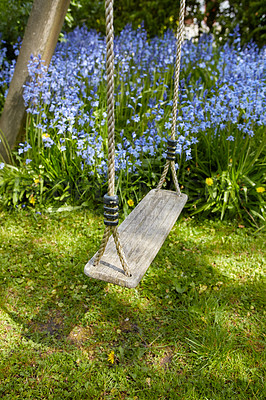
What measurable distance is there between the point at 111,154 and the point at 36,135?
8.00 feet

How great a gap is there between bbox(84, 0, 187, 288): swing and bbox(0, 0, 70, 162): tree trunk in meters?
1.67

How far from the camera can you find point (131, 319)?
2.55m

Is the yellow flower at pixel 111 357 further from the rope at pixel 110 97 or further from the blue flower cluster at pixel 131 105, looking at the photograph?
the blue flower cluster at pixel 131 105

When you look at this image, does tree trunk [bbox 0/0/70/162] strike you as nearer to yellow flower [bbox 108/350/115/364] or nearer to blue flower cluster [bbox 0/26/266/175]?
blue flower cluster [bbox 0/26/266/175]

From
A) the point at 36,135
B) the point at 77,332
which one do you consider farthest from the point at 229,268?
the point at 36,135

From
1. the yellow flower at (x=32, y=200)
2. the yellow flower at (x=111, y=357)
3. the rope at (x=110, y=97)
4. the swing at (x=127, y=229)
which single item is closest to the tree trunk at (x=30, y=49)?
the yellow flower at (x=32, y=200)

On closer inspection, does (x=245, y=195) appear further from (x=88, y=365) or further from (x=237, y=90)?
(x=88, y=365)

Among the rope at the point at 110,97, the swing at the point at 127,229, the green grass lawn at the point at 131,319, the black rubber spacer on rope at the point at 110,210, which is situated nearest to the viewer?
the rope at the point at 110,97

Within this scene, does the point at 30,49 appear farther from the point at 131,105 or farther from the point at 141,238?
the point at 141,238

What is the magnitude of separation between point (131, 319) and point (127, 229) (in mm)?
679

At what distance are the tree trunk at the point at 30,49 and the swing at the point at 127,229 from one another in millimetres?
1673

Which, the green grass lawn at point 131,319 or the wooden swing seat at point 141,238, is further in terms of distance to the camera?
the green grass lawn at point 131,319

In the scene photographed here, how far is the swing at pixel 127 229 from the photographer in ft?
5.26

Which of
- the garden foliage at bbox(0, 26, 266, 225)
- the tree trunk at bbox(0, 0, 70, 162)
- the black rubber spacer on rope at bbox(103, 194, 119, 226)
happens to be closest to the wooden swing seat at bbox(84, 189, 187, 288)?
the black rubber spacer on rope at bbox(103, 194, 119, 226)
